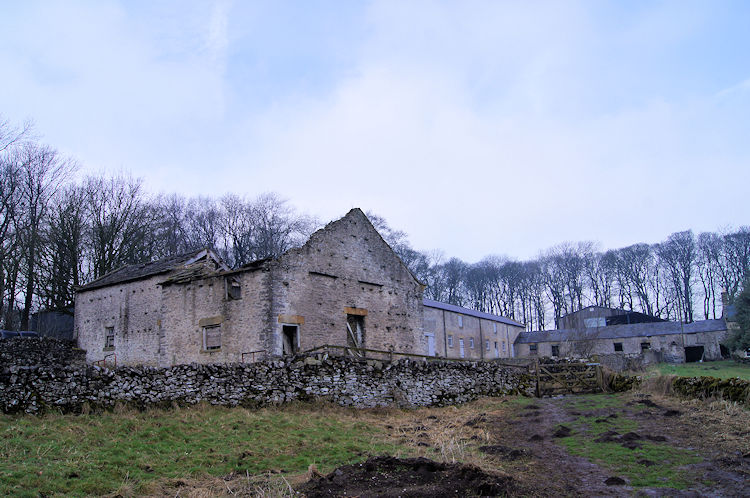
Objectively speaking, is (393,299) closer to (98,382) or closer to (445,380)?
(445,380)

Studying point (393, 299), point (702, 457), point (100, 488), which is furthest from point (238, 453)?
point (393, 299)

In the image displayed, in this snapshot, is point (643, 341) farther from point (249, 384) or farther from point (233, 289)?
point (249, 384)

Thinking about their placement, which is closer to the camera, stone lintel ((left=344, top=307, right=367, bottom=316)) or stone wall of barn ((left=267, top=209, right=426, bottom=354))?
stone wall of barn ((left=267, top=209, right=426, bottom=354))

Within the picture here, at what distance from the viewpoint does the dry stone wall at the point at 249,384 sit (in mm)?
13086

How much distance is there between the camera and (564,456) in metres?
10.7

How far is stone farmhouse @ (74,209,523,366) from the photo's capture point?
71.3 ft

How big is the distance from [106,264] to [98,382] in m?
26.5

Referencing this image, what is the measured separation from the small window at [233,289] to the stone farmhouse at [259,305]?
0.15ft

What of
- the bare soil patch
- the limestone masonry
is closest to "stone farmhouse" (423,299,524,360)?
the limestone masonry

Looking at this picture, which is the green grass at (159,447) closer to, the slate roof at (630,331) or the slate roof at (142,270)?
the slate roof at (142,270)

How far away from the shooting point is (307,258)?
23.1 m

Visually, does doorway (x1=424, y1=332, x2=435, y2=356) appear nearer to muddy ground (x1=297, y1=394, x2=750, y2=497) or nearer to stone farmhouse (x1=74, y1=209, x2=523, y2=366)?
stone farmhouse (x1=74, y1=209, x2=523, y2=366)

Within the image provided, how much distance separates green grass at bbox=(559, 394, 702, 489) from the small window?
14075 mm

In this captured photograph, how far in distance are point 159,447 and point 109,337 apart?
783 inches
